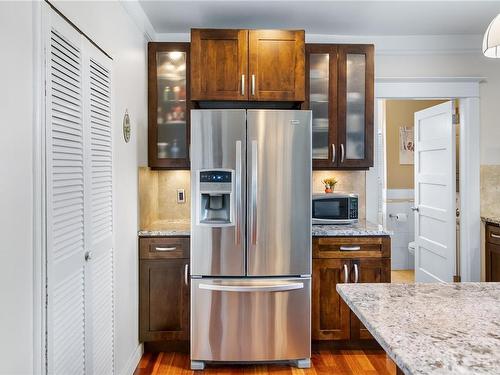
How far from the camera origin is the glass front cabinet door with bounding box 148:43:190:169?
10.7 ft

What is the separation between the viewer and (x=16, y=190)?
4.48ft

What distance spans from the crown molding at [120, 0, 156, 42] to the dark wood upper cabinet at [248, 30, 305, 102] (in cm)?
80

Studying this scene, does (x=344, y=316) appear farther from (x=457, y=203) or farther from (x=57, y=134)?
(x=57, y=134)

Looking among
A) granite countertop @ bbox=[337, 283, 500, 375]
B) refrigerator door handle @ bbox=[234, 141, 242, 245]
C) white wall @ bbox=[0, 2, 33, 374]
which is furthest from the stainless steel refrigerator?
white wall @ bbox=[0, 2, 33, 374]

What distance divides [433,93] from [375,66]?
58 centimetres

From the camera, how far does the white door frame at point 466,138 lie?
367cm

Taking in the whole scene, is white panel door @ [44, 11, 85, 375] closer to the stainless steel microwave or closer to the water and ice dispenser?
the water and ice dispenser

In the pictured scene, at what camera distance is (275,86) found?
309 cm

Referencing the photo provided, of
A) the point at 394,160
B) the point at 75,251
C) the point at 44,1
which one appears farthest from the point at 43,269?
the point at 394,160

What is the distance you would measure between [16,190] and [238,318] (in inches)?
72.2

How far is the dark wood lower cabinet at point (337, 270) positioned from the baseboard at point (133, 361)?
1.28 m

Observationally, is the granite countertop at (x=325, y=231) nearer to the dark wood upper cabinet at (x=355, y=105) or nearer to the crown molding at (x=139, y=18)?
the dark wood upper cabinet at (x=355, y=105)

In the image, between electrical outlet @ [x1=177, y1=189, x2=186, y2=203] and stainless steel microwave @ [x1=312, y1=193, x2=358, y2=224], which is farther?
electrical outlet @ [x1=177, y1=189, x2=186, y2=203]

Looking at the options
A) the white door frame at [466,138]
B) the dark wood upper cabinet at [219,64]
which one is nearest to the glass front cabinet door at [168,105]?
the dark wood upper cabinet at [219,64]
